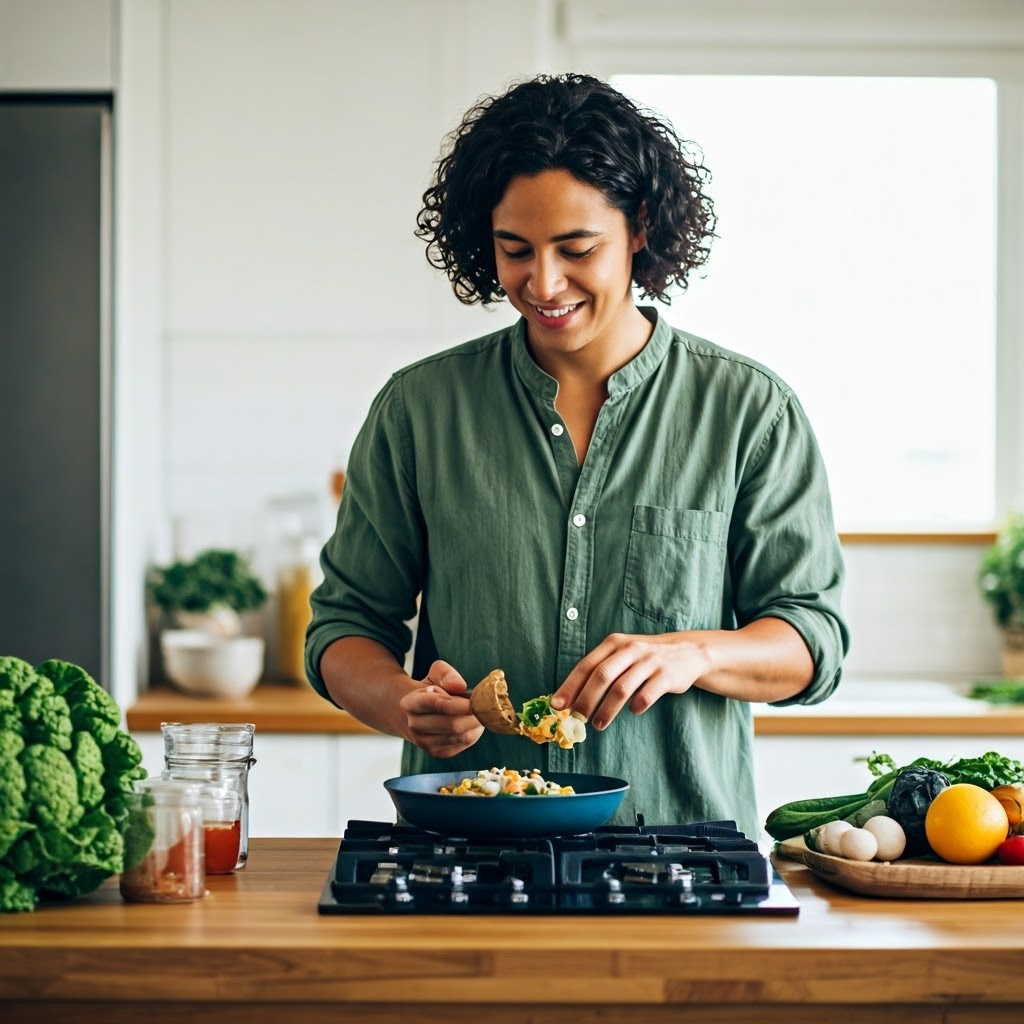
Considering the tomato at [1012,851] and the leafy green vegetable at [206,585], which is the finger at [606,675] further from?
the leafy green vegetable at [206,585]

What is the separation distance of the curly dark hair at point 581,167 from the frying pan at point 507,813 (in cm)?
79

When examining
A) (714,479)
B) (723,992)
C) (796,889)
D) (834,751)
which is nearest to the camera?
(723,992)

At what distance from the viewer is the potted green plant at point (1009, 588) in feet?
11.9

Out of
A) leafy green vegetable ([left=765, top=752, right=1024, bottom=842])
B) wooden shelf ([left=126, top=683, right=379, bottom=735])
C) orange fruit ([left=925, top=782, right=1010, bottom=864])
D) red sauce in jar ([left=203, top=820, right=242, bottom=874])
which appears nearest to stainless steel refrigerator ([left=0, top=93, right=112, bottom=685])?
wooden shelf ([left=126, top=683, right=379, bottom=735])

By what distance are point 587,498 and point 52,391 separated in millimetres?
1642

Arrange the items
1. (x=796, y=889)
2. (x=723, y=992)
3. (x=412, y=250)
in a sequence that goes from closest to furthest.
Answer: (x=723, y=992) → (x=796, y=889) → (x=412, y=250)

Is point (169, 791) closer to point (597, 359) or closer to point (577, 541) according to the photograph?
point (577, 541)

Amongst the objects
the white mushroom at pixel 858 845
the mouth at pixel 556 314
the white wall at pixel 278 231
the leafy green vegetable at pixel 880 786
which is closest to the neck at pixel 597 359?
the mouth at pixel 556 314

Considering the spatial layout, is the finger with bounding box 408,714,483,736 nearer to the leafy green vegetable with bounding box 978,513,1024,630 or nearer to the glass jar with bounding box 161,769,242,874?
the glass jar with bounding box 161,769,242,874

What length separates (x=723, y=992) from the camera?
1285mm

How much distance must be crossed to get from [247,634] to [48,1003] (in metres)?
2.24

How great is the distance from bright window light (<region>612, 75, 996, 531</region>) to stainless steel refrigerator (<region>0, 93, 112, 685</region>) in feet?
5.07
